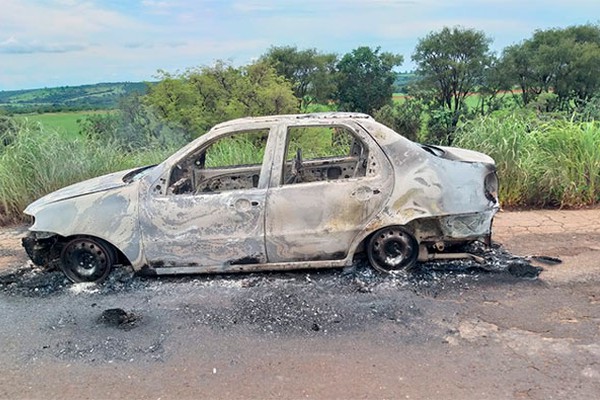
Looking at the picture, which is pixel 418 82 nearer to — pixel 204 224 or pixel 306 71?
pixel 306 71

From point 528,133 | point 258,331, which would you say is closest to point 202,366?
point 258,331

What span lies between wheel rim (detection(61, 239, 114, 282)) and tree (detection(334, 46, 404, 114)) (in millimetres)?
39220

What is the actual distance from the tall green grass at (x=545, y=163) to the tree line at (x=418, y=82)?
15.9 metres

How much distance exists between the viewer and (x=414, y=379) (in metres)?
3.28

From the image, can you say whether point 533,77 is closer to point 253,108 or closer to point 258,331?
point 253,108

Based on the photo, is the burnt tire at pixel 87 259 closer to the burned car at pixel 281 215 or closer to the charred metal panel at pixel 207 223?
the burned car at pixel 281 215

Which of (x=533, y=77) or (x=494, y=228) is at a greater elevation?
(x=533, y=77)

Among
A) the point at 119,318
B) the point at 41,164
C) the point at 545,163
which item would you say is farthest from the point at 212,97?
the point at 119,318

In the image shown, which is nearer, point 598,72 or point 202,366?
point 202,366

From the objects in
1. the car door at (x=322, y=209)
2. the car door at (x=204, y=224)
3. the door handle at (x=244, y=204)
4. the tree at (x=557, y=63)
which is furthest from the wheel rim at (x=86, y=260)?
the tree at (x=557, y=63)

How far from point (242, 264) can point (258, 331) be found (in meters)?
1.00

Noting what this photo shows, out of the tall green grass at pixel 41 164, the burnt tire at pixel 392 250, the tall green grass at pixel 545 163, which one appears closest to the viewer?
the burnt tire at pixel 392 250

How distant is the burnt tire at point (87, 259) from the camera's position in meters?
4.98

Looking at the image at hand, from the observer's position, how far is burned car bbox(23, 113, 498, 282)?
477 cm
